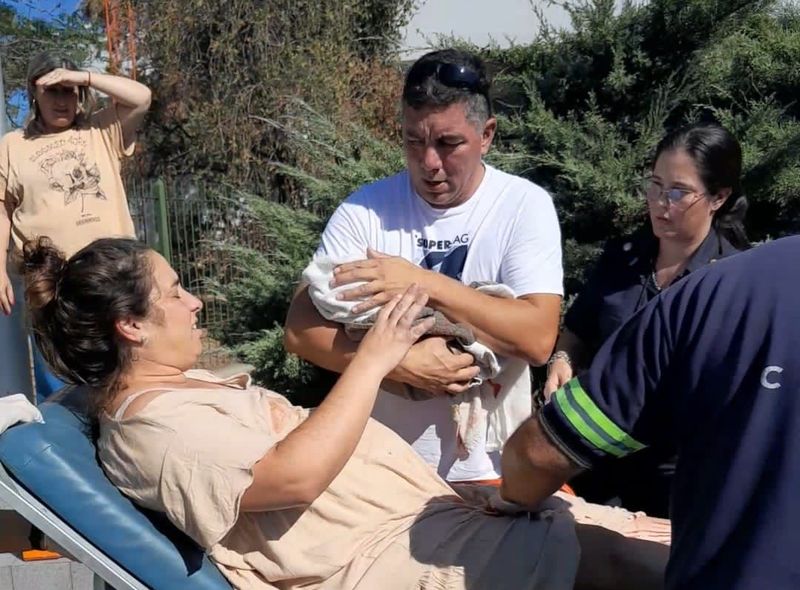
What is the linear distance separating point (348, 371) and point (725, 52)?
4.32 meters

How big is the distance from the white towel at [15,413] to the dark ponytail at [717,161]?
2.18m

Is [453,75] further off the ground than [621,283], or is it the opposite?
[453,75]

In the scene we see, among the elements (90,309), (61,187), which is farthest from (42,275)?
(61,187)

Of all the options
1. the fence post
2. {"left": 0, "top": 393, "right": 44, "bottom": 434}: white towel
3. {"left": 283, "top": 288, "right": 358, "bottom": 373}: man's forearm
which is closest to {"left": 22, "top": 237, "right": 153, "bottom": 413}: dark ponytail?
{"left": 0, "top": 393, "right": 44, "bottom": 434}: white towel

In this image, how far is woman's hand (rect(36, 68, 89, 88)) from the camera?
416 cm

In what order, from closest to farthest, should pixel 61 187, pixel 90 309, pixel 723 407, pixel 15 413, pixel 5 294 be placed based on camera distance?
pixel 723 407 < pixel 15 413 < pixel 90 309 < pixel 61 187 < pixel 5 294

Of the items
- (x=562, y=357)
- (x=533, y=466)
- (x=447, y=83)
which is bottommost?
(x=562, y=357)

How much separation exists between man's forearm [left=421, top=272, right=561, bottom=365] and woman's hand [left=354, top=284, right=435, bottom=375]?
8 cm

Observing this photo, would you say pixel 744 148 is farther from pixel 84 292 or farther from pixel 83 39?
pixel 83 39

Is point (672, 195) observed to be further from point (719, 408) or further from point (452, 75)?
point (719, 408)

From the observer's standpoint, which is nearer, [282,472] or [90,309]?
[282,472]

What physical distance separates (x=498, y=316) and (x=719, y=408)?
97 cm

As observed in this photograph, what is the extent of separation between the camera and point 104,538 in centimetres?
195

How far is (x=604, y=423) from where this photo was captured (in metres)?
1.44
